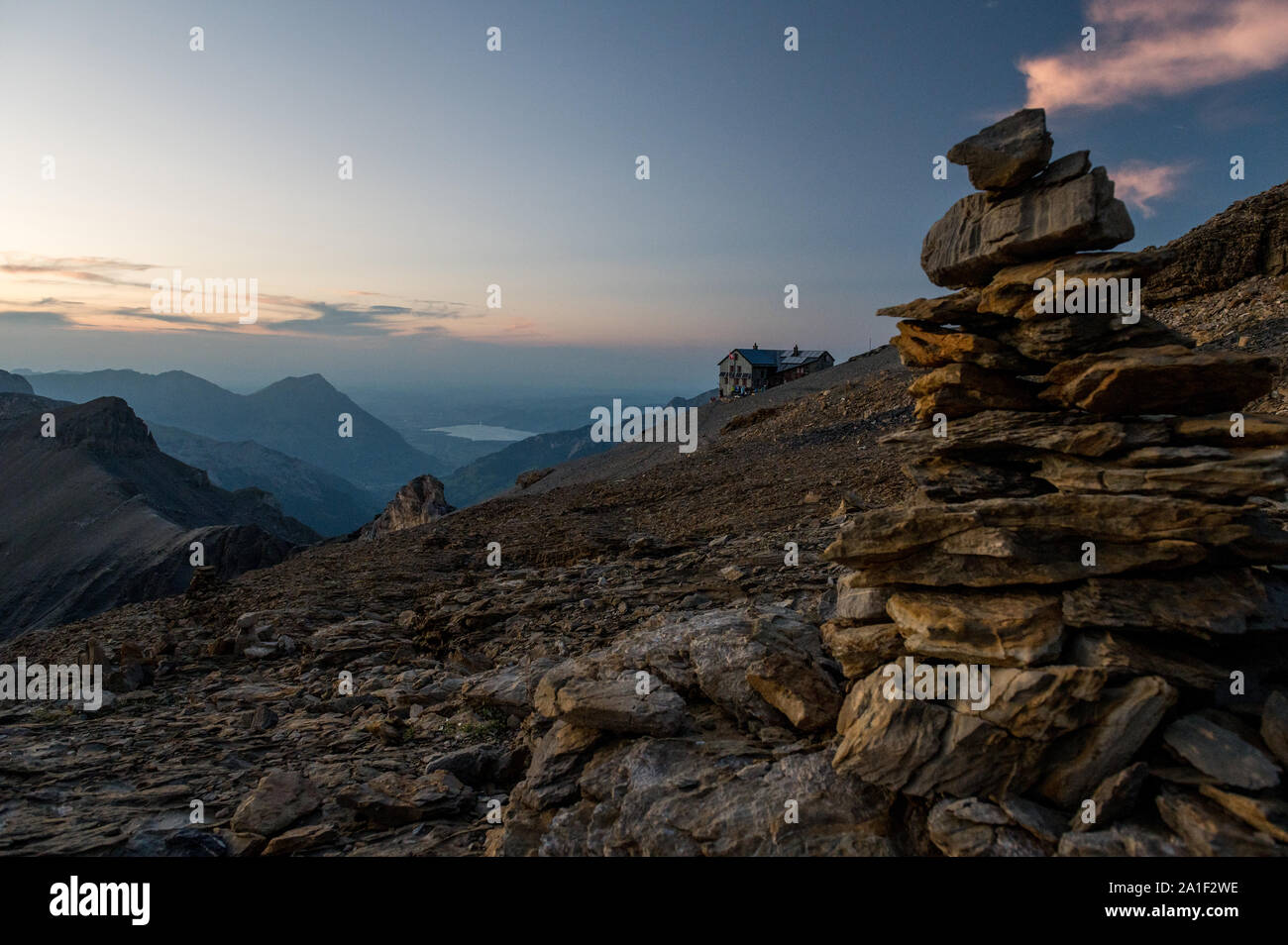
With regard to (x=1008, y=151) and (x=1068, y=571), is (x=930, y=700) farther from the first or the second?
(x=1008, y=151)

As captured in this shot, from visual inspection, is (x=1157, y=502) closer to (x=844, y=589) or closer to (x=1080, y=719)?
(x=1080, y=719)

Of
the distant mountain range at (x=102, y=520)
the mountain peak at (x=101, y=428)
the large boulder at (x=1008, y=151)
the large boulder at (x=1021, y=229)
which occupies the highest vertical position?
the mountain peak at (x=101, y=428)

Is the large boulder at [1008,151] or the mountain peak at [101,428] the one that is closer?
the large boulder at [1008,151]

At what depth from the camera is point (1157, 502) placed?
22.0 ft

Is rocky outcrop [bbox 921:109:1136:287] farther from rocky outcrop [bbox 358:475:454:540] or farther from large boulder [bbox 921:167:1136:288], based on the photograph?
rocky outcrop [bbox 358:475:454:540]

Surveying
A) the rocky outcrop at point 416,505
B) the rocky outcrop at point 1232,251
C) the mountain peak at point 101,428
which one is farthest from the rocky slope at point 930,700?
the mountain peak at point 101,428

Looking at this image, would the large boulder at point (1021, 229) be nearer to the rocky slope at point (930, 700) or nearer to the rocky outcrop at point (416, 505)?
the rocky slope at point (930, 700)

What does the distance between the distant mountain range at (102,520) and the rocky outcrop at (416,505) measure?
44.1 ft

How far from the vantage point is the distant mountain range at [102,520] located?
64.6 metres

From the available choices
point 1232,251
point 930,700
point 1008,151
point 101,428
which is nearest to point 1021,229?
point 1008,151

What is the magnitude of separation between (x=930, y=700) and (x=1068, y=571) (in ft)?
6.70

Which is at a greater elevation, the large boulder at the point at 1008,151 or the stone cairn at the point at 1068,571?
the large boulder at the point at 1008,151
